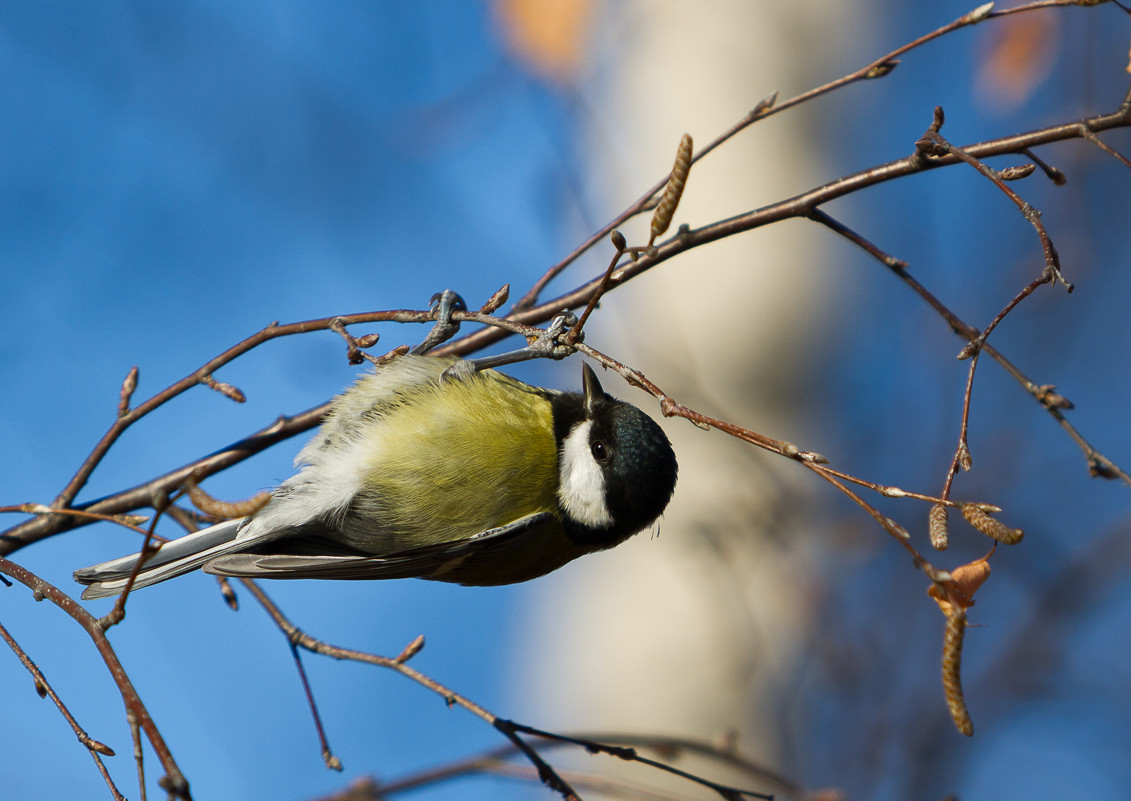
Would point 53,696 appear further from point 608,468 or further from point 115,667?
point 608,468

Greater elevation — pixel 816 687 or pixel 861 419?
pixel 861 419

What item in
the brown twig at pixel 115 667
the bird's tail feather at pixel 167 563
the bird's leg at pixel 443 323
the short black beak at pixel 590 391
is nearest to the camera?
the brown twig at pixel 115 667

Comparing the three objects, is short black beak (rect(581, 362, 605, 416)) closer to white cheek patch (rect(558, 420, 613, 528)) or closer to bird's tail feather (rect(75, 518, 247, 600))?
white cheek patch (rect(558, 420, 613, 528))

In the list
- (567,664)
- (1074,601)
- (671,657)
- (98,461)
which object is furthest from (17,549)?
(1074,601)

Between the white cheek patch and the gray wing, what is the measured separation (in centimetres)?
6

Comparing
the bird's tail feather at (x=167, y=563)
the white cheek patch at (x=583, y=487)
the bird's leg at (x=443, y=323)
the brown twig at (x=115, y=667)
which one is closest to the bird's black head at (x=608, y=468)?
the white cheek patch at (x=583, y=487)

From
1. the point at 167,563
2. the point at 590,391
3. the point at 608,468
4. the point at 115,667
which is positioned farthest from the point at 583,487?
the point at 115,667

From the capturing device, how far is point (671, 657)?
3967 mm

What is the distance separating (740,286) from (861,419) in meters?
1.04

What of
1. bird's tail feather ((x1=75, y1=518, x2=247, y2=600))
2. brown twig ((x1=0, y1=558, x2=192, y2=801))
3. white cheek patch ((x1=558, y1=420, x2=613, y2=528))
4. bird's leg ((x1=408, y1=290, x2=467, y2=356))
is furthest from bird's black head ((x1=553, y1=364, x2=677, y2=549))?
brown twig ((x1=0, y1=558, x2=192, y2=801))

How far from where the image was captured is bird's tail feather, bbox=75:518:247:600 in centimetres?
191

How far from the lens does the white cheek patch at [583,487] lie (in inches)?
87.0

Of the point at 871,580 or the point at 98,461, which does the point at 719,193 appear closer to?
the point at 871,580

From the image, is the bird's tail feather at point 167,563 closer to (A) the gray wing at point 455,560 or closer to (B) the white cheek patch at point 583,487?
(A) the gray wing at point 455,560
